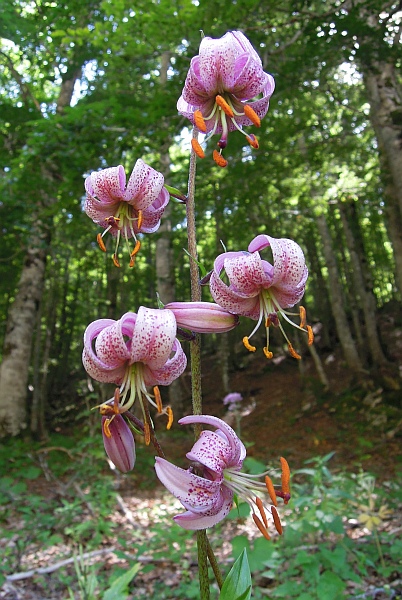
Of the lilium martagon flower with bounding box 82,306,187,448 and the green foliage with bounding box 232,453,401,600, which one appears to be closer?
the lilium martagon flower with bounding box 82,306,187,448

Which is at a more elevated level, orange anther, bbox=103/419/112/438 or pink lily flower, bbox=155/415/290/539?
orange anther, bbox=103/419/112/438

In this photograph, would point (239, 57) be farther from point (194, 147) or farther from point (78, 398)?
point (78, 398)

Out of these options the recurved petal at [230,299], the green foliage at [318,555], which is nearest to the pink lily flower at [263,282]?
the recurved petal at [230,299]

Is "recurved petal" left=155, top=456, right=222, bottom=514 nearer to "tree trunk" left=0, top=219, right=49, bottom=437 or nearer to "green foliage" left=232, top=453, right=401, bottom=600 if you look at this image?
"green foliage" left=232, top=453, right=401, bottom=600

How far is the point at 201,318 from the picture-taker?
0.77 m

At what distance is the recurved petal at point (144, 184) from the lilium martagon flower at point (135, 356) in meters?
0.28

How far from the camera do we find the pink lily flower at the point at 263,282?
822 millimetres

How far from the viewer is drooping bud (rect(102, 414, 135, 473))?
79 cm

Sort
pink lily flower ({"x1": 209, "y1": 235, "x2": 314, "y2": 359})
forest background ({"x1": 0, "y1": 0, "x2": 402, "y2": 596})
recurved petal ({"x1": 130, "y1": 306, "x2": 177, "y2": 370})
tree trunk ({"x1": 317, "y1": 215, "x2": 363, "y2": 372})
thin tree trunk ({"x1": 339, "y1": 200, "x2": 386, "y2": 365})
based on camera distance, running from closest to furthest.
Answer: recurved petal ({"x1": 130, "y1": 306, "x2": 177, "y2": 370}), pink lily flower ({"x1": 209, "y1": 235, "x2": 314, "y2": 359}), forest background ({"x1": 0, "y1": 0, "x2": 402, "y2": 596}), thin tree trunk ({"x1": 339, "y1": 200, "x2": 386, "y2": 365}), tree trunk ({"x1": 317, "y1": 215, "x2": 363, "y2": 372})

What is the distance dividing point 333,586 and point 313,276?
13169mm

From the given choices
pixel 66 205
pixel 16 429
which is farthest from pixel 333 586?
pixel 16 429

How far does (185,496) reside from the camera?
0.72 meters

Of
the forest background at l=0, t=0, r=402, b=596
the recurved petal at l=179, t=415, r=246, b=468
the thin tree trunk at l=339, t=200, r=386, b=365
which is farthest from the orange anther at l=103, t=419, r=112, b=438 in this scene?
the thin tree trunk at l=339, t=200, r=386, b=365

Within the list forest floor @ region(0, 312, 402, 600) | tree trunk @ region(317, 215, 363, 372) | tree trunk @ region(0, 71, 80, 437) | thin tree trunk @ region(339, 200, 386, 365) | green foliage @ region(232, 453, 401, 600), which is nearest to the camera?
green foliage @ region(232, 453, 401, 600)
